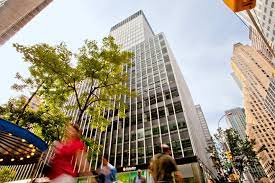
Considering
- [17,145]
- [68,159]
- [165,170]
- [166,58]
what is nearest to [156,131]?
[166,58]

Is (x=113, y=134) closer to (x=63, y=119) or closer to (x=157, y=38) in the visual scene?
(x=63, y=119)

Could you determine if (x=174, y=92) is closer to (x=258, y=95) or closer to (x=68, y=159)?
(x=68, y=159)

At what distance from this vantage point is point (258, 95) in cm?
14600

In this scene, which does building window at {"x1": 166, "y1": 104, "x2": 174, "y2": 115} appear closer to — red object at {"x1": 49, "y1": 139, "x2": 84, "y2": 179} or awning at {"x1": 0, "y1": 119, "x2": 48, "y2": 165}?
awning at {"x1": 0, "y1": 119, "x2": 48, "y2": 165}

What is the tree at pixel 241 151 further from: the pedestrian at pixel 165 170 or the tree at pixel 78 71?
the pedestrian at pixel 165 170

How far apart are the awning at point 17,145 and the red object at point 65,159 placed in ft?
20.3

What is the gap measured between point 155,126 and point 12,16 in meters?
39.9

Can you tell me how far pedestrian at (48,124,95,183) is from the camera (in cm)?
379

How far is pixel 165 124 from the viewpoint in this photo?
33.1 m

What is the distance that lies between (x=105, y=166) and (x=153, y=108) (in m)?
31.4

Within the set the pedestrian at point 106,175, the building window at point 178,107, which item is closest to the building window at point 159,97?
the building window at point 178,107

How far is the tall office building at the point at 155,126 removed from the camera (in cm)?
2877

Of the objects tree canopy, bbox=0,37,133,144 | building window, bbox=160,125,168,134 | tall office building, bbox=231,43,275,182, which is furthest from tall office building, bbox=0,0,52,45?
tall office building, bbox=231,43,275,182

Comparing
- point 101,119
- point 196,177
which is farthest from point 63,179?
point 196,177
